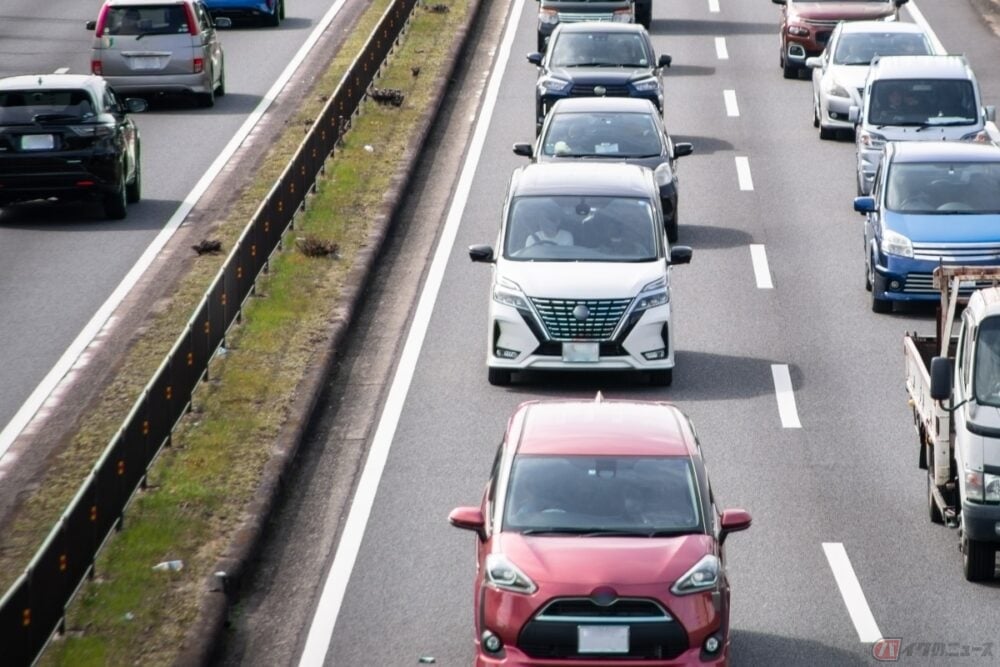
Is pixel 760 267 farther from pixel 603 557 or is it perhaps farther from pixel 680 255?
pixel 603 557

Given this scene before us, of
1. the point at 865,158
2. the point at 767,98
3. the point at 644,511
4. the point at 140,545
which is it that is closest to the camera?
the point at 644,511

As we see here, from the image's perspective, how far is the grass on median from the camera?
13047 mm

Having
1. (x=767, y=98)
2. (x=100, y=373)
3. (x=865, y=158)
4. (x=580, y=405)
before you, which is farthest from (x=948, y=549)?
(x=767, y=98)

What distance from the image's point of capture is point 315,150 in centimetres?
2789

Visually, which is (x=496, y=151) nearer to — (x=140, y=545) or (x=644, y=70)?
(x=644, y=70)

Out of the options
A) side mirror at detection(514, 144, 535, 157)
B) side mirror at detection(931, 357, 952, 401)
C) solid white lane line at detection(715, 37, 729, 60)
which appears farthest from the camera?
solid white lane line at detection(715, 37, 729, 60)

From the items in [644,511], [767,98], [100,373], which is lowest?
[767,98]

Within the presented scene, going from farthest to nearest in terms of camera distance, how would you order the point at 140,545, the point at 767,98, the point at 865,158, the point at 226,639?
the point at 767,98 → the point at 865,158 → the point at 140,545 → the point at 226,639

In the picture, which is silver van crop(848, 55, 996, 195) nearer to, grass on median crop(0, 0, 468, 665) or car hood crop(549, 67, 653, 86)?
car hood crop(549, 67, 653, 86)

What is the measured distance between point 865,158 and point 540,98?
595 centimetres

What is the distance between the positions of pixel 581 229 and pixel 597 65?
12851 millimetres

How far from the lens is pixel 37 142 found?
84.6 feet

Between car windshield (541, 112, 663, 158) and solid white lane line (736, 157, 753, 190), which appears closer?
car windshield (541, 112, 663, 158)

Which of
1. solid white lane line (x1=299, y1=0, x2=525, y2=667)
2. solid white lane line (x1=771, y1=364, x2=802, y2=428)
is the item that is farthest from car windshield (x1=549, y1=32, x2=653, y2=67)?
solid white lane line (x1=771, y1=364, x2=802, y2=428)
